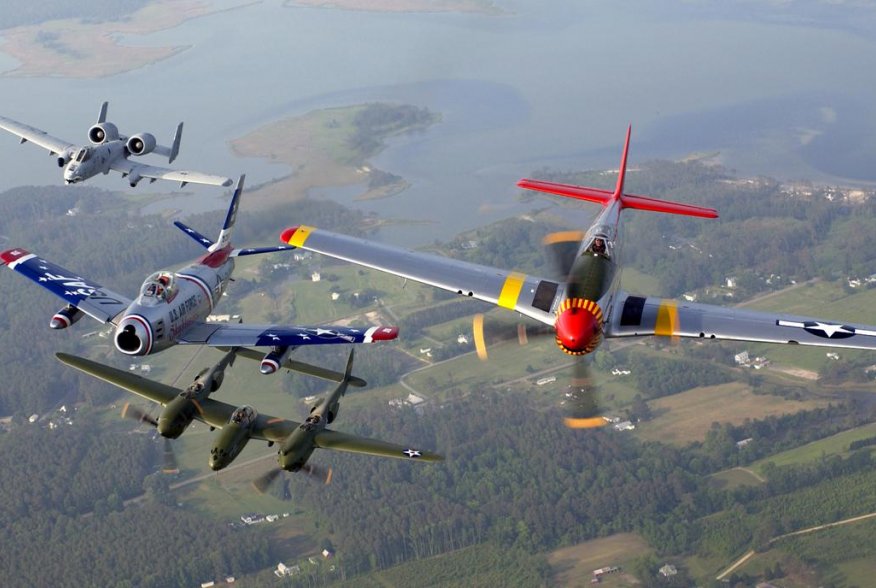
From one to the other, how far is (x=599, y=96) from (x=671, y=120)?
14.1 meters

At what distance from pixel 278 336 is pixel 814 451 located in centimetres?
6368

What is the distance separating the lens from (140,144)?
59750mm

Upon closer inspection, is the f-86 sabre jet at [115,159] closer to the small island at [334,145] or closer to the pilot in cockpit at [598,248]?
the pilot in cockpit at [598,248]

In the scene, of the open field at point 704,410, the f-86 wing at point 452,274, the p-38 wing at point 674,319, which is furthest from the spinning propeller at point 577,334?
the open field at point 704,410

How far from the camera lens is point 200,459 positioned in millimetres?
86250

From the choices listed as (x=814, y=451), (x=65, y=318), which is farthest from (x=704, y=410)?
(x=65, y=318)

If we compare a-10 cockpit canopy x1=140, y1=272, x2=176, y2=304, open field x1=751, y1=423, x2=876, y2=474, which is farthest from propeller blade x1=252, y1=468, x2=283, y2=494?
open field x1=751, y1=423, x2=876, y2=474

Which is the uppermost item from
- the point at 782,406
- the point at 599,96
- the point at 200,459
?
the point at 599,96

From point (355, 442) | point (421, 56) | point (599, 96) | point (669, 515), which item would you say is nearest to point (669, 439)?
point (669, 515)

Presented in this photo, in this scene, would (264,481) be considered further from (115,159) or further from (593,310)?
(115,159)

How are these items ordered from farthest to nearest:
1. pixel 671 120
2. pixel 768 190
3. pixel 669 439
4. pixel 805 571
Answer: pixel 671 120
pixel 768 190
pixel 669 439
pixel 805 571

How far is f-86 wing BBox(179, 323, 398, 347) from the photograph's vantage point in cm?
4134

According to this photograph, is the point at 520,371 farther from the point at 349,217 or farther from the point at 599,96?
the point at 599,96

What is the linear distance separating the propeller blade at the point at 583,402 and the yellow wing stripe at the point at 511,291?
537cm
